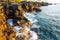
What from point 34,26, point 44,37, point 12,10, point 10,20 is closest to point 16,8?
point 12,10

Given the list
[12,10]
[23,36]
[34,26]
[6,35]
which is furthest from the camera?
[12,10]

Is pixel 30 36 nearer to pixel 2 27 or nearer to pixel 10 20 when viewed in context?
pixel 2 27

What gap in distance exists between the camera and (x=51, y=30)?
149ft

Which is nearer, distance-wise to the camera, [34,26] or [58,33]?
[58,33]

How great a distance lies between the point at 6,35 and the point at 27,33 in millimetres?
6876

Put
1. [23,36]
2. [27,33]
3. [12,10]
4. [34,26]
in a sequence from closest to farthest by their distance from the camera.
Result: 1. [23,36]
2. [27,33]
3. [34,26]
4. [12,10]

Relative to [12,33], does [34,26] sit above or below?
below

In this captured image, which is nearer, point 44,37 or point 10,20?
point 44,37

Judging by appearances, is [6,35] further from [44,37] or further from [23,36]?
[44,37]

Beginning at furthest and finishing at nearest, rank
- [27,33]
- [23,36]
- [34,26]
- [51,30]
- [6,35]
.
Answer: [34,26], [51,30], [27,33], [23,36], [6,35]

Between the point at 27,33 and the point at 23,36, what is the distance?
106 inches

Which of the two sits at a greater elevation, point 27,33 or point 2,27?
point 2,27

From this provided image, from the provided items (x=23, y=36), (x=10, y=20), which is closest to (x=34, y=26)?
(x=10, y=20)

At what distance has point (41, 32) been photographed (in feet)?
145
